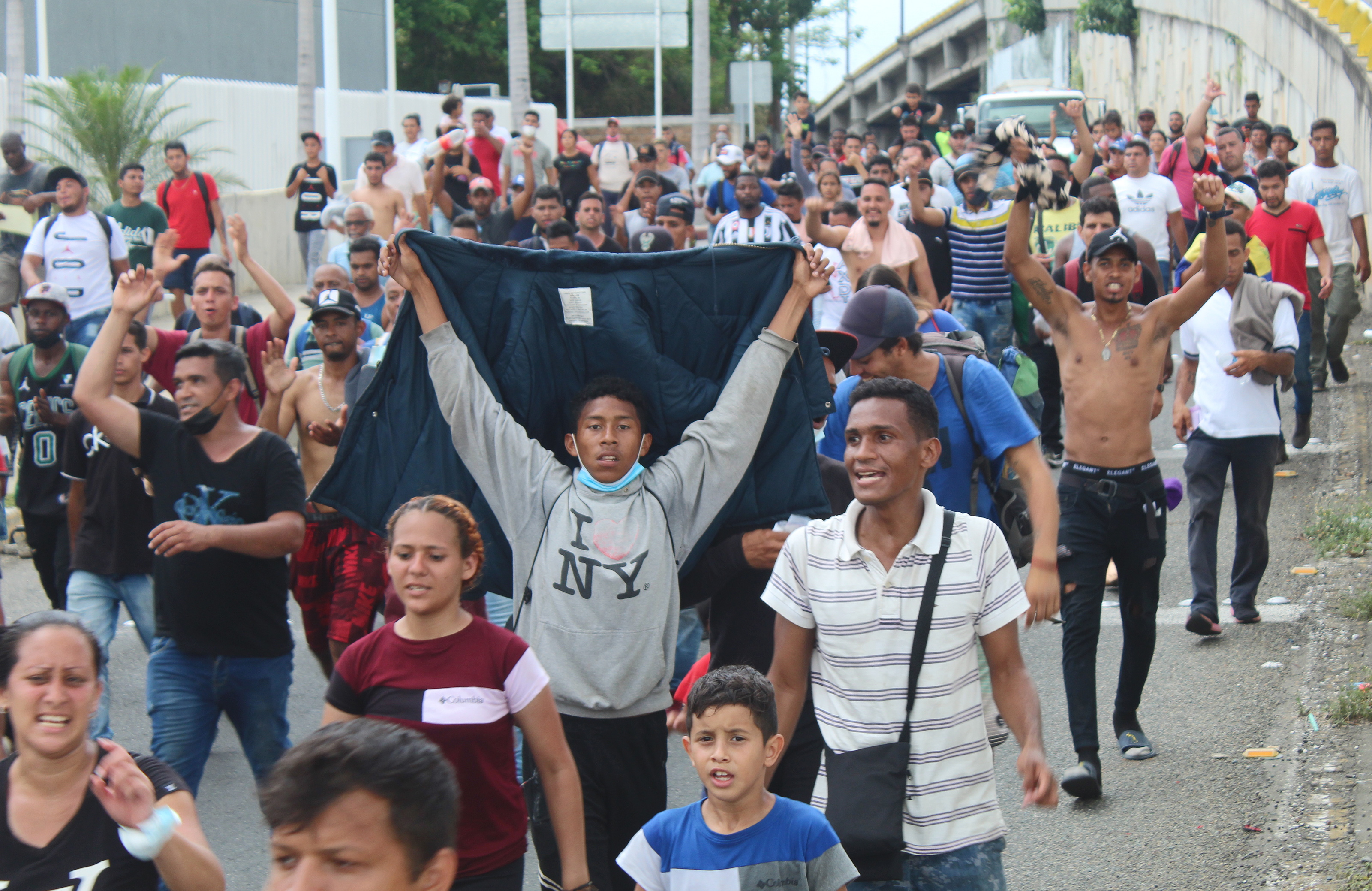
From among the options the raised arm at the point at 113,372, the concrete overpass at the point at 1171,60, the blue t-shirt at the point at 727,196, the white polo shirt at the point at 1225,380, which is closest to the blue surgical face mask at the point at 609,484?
the raised arm at the point at 113,372

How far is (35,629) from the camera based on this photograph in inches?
137

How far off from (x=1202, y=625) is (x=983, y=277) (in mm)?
4414

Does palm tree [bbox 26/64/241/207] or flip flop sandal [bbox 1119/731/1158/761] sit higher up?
palm tree [bbox 26/64/241/207]

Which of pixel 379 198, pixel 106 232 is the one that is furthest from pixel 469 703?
pixel 379 198

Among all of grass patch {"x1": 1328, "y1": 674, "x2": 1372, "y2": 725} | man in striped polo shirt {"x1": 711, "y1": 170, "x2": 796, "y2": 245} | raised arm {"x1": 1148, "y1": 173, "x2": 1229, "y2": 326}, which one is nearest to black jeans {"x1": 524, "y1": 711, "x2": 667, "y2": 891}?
raised arm {"x1": 1148, "y1": 173, "x2": 1229, "y2": 326}

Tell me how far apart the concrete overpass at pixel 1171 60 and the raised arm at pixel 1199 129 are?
2.41 metres

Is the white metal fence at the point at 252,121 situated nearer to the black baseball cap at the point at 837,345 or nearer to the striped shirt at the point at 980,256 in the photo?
the striped shirt at the point at 980,256

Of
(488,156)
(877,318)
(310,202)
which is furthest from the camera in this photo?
(488,156)

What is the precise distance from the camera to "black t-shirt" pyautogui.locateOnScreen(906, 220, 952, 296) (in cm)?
1209

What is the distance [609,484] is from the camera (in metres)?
4.38

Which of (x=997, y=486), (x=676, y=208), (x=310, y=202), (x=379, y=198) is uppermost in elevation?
(x=310, y=202)

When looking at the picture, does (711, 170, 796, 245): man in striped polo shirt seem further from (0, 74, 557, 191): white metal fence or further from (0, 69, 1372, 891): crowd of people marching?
(0, 74, 557, 191): white metal fence

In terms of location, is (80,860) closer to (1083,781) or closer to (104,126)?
(1083,781)

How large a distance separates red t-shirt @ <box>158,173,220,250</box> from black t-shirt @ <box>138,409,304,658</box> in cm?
1026
